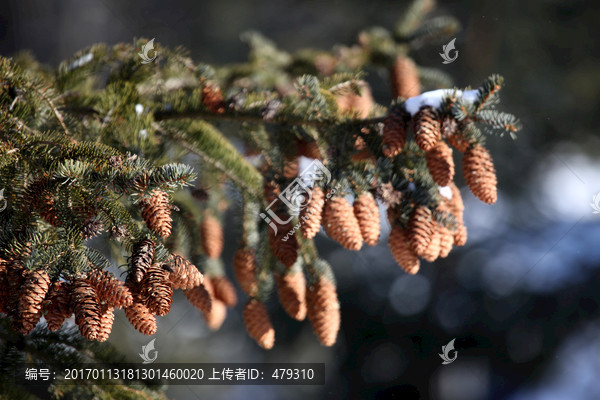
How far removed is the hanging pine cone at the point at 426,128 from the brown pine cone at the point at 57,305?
86 centimetres

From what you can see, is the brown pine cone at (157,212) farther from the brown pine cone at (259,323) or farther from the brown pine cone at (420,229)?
the brown pine cone at (259,323)

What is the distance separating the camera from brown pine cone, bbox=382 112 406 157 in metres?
1.39

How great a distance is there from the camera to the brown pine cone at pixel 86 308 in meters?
0.94

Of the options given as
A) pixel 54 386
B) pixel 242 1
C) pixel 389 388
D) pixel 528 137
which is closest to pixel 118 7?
pixel 242 1

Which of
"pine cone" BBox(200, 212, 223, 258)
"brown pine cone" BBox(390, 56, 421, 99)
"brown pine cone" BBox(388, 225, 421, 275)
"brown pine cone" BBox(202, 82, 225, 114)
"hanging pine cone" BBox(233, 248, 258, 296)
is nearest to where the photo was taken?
"brown pine cone" BBox(388, 225, 421, 275)

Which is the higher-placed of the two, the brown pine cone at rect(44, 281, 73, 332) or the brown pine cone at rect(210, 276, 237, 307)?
the brown pine cone at rect(210, 276, 237, 307)

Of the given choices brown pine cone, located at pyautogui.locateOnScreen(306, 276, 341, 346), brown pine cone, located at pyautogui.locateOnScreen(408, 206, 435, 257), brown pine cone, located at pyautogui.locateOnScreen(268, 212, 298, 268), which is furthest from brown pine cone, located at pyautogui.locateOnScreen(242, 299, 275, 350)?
brown pine cone, located at pyautogui.locateOnScreen(408, 206, 435, 257)

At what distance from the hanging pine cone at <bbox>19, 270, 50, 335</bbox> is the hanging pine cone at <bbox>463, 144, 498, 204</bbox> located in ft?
3.29

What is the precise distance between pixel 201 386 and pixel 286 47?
8.94 ft

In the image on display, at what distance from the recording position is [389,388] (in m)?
2.85

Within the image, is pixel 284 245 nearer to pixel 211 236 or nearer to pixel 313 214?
pixel 313 214

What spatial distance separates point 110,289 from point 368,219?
0.70 metres

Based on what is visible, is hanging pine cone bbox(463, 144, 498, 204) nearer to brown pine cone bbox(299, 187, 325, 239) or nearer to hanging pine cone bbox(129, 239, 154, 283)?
brown pine cone bbox(299, 187, 325, 239)

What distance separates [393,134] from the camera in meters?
1.39
